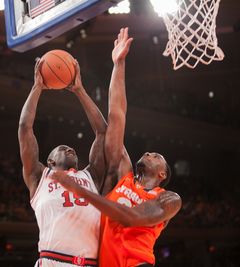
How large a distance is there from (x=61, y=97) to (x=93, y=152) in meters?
7.40

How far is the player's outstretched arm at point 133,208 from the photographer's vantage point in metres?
1.92

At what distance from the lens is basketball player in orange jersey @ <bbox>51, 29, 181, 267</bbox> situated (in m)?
2.16

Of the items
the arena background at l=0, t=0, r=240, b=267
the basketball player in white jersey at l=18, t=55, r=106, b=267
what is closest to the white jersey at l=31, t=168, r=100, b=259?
the basketball player in white jersey at l=18, t=55, r=106, b=267

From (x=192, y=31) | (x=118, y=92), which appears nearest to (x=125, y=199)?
(x=118, y=92)

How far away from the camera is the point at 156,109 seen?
10.7m

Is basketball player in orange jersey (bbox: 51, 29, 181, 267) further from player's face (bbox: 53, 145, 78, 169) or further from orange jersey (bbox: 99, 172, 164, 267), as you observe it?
player's face (bbox: 53, 145, 78, 169)

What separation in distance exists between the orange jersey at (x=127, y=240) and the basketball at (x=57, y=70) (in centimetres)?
106

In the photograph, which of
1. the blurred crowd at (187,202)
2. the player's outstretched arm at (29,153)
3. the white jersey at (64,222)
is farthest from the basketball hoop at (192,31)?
the blurred crowd at (187,202)

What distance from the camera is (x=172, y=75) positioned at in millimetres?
10867

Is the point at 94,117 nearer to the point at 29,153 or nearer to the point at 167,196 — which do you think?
the point at 29,153

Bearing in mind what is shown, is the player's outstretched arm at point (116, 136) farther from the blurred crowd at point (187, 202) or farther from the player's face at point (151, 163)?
the blurred crowd at point (187, 202)

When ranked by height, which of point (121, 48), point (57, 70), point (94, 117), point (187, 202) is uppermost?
point (121, 48)

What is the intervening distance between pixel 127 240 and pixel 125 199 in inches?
12.2

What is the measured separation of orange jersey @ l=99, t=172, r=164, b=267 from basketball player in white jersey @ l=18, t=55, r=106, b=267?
0.31 feet
